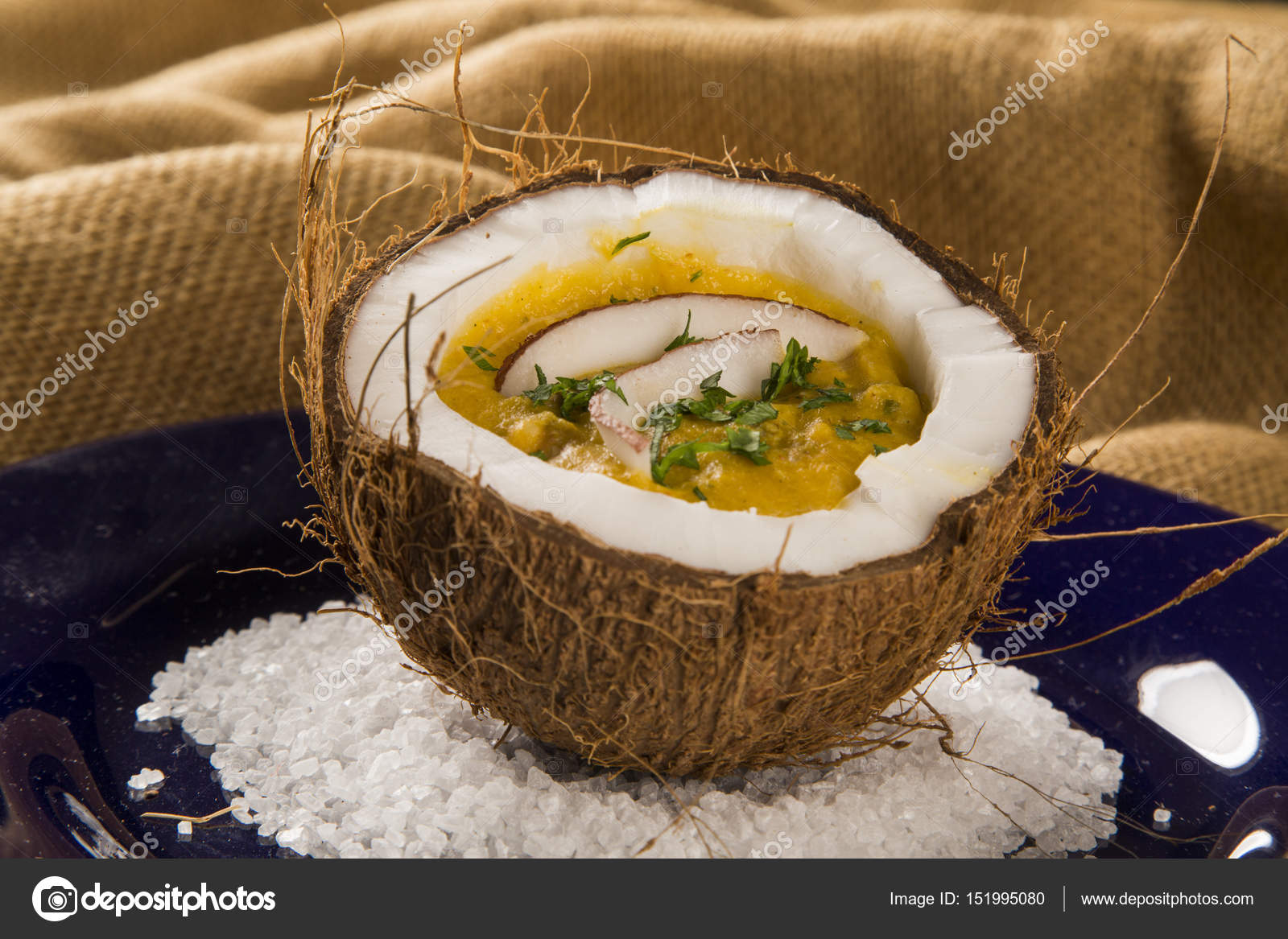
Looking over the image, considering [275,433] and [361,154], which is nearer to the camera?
[275,433]

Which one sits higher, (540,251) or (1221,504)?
(540,251)

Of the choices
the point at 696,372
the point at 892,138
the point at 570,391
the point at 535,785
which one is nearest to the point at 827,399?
the point at 696,372

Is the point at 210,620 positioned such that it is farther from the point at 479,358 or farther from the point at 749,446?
the point at 749,446

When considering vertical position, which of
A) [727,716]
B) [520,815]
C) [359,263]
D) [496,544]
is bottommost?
[520,815]

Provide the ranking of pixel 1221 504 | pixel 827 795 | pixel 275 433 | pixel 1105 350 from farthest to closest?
pixel 1105 350 < pixel 1221 504 < pixel 275 433 < pixel 827 795

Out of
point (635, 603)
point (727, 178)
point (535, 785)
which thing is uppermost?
point (727, 178)

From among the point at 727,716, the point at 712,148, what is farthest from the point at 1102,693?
the point at 712,148

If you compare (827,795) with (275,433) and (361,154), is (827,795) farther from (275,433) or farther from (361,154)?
(361,154)
